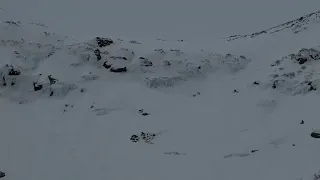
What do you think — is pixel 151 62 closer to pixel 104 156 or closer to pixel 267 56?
pixel 267 56

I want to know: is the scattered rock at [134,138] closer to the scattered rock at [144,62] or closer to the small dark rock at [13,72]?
the scattered rock at [144,62]

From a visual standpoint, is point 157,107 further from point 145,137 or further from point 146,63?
point 146,63

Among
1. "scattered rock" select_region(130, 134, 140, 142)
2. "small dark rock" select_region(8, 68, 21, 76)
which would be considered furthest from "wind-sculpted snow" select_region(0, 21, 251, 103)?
"scattered rock" select_region(130, 134, 140, 142)

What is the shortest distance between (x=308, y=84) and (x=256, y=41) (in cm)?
897

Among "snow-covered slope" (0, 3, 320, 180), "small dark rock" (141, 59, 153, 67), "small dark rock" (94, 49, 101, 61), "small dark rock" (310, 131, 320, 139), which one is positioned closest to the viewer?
"snow-covered slope" (0, 3, 320, 180)

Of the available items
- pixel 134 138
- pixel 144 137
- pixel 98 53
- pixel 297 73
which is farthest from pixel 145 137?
pixel 297 73

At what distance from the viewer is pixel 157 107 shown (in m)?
22.0

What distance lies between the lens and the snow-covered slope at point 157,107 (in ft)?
54.2

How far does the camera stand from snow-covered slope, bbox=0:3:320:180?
16531 millimetres

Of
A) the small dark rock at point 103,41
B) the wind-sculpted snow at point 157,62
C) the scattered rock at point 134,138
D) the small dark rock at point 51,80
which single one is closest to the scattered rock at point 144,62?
the wind-sculpted snow at point 157,62

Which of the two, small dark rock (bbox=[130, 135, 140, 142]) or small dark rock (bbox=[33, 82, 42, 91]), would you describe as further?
small dark rock (bbox=[33, 82, 42, 91])

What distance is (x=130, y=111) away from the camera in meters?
21.5

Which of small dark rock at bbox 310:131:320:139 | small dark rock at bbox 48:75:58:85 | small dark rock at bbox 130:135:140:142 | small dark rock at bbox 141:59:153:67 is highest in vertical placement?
small dark rock at bbox 141:59:153:67

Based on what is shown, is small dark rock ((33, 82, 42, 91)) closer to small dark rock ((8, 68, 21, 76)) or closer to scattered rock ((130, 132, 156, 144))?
small dark rock ((8, 68, 21, 76))
